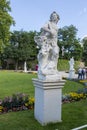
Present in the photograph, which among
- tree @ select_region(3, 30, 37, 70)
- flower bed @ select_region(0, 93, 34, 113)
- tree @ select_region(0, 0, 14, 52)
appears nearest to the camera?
flower bed @ select_region(0, 93, 34, 113)

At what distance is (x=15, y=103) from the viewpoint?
289 inches

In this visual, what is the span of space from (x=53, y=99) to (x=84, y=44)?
56754 mm

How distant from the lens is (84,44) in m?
61.1

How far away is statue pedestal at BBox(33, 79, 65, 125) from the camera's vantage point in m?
5.61

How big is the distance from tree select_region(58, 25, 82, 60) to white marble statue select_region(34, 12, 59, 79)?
5050 centimetres

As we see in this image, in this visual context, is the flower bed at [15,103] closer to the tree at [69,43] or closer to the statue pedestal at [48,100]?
the statue pedestal at [48,100]

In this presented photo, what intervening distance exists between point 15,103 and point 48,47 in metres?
2.45

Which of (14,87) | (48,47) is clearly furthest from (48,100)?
(14,87)

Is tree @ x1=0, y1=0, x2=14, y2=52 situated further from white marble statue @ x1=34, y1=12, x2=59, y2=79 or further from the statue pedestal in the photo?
the statue pedestal

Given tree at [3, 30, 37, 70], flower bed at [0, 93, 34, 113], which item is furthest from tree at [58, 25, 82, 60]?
flower bed at [0, 93, 34, 113]

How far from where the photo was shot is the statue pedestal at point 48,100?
5609 mm

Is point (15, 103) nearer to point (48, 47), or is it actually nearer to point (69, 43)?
point (48, 47)

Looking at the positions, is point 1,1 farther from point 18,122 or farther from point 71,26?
point 71,26

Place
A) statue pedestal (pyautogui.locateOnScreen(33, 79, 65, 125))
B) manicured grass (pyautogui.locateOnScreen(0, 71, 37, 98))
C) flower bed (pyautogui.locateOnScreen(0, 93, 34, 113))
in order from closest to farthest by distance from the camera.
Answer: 1. statue pedestal (pyautogui.locateOnScreen(33, 79, 65, 125))
2. flower bed (pyautogui.locateOnScreen(0, 93, 34, 113))
3. manicured grass (pyautogui.locateOnScreen(0, 71, 37, 98))
